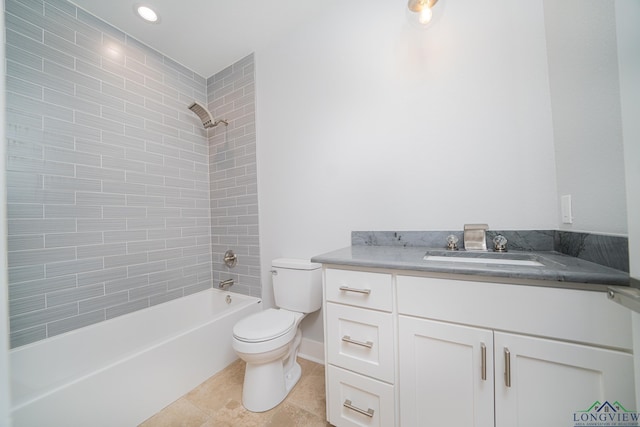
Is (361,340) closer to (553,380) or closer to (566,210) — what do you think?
(553,380)

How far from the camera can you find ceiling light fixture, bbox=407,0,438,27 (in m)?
1.07

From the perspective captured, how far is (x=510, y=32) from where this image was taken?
40.1 inches

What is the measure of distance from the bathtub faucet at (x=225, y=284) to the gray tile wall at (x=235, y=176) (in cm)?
5

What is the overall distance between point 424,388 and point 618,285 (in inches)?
25.7

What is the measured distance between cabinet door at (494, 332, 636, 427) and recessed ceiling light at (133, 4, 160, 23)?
2596 millimetres

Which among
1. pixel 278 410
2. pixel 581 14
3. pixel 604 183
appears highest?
pixel 581 14

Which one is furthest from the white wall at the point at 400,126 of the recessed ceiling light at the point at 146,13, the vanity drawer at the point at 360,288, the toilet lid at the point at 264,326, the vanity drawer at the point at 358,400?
the recessed ceiling light at the point at 146,13

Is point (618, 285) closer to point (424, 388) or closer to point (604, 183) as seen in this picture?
point (604, 183)

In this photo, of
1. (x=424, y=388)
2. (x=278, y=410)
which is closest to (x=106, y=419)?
(x=278, y=410)

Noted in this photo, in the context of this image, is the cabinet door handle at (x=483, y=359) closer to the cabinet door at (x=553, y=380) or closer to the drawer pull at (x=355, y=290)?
the cabinet door at (x=553, y=380)

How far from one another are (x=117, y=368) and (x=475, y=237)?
6.37ft

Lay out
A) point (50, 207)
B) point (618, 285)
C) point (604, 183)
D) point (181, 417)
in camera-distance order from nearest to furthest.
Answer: point (618, 285), point (604, 183), point (181, 417), point (50, 207)

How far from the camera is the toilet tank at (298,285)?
1442mm

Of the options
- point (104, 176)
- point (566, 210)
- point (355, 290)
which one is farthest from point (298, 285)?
point (104, 176)
